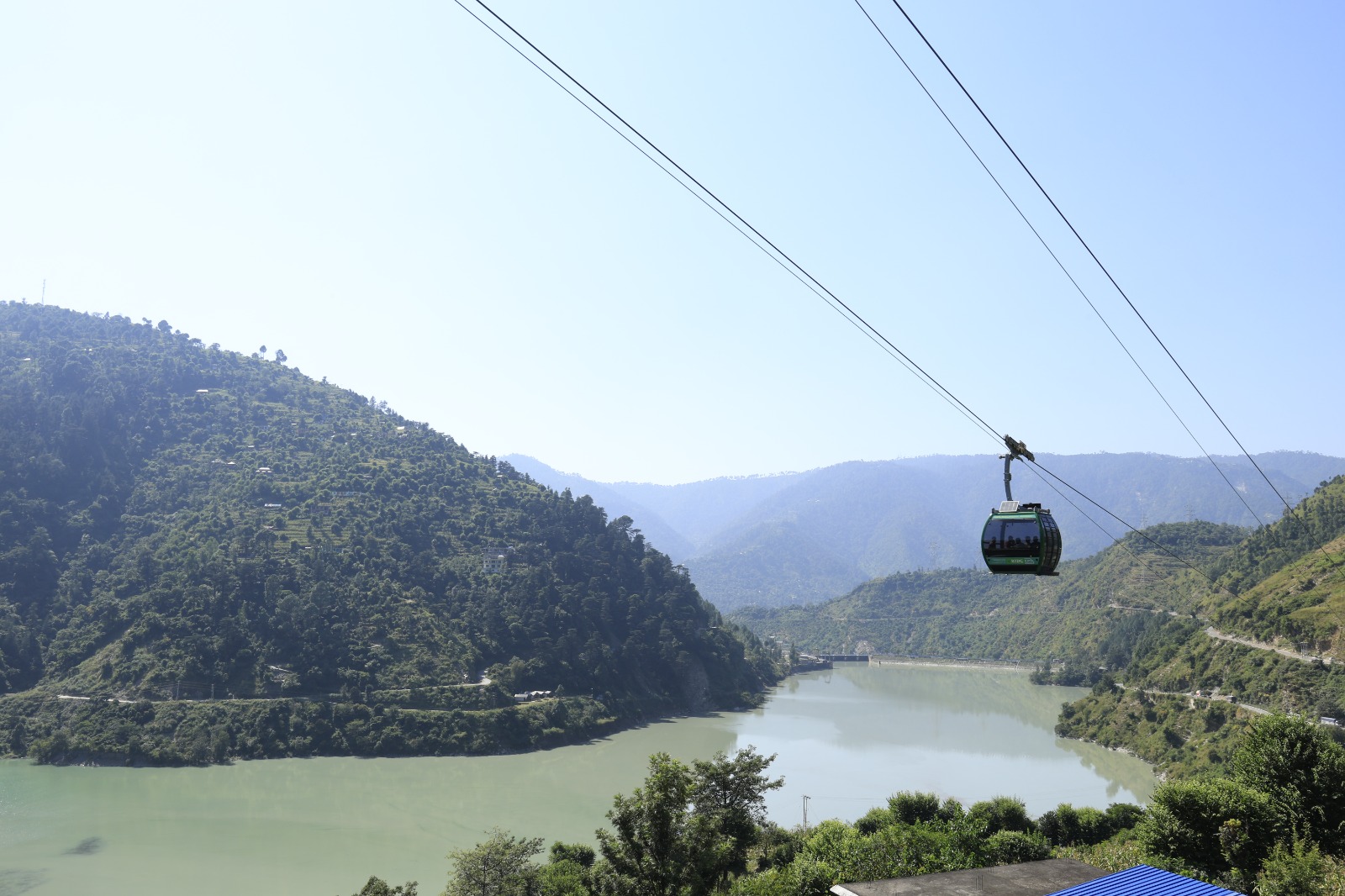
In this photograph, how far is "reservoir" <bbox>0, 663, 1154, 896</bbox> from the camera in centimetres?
2503

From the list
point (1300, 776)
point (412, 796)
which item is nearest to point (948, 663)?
point (412, 796)

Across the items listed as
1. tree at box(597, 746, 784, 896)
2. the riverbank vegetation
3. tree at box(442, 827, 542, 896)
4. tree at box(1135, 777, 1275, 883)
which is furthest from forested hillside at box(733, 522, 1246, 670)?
tree at box(442, 827, 542, 896)

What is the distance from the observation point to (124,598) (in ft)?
157

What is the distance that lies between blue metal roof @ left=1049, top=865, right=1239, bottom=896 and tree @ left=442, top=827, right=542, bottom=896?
12337 mm

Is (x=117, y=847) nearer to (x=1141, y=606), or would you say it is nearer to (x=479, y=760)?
(x=479, y=760)

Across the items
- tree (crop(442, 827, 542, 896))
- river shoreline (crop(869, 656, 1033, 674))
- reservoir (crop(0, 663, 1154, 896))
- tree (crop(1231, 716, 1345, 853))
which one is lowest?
reservoir (crop(0, 663, 1154, 896))

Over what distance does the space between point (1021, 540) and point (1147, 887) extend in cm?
353

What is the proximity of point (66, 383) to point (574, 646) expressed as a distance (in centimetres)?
5182

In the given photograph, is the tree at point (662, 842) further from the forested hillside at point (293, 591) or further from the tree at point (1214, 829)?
the forested hillside at point (293, 591)

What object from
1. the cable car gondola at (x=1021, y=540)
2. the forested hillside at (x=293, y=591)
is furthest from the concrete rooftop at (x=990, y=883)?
the forested hillside at (x=293, y=591)

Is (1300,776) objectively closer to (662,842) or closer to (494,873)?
(662,842)

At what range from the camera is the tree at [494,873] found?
57.7 ft

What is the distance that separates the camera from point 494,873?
1797 cm

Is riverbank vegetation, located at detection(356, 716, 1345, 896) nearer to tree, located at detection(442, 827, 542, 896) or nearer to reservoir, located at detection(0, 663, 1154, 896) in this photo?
tree, located at detection(442, 827, 542, 896)
